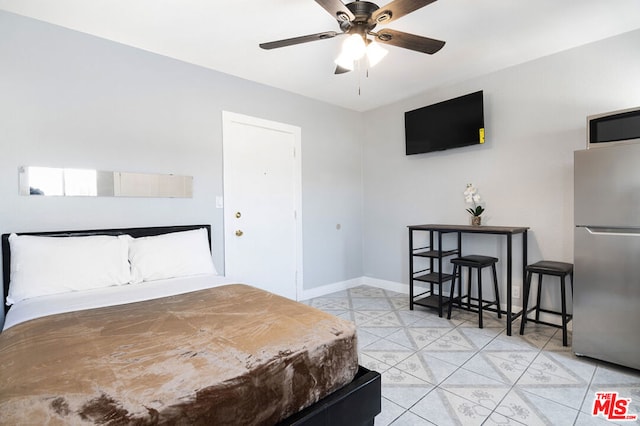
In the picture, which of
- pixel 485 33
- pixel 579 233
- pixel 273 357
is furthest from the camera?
pixel 485 33

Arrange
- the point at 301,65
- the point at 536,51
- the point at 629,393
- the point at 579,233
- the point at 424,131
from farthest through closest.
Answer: the point at 424,131 < the point at 301,65 < the point at 536,51 < the point at 579,233 < the point at 629,393

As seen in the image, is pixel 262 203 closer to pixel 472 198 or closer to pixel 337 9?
pixel 337 9

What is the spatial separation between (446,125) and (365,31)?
196 cm

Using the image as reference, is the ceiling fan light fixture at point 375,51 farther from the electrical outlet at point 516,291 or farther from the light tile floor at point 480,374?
the electrical outlet at point 516,291

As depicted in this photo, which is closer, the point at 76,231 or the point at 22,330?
the point at 22,330

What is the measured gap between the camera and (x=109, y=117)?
8.38 feet

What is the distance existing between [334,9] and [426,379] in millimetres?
2356

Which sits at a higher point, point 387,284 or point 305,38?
point 305,38

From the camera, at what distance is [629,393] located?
188 cm

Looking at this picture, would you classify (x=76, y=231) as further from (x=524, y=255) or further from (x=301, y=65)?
(x=524, y=255)

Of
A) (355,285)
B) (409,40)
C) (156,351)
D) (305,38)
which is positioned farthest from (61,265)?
(355,285)

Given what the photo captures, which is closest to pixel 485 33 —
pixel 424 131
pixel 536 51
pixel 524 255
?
pixel 536 51

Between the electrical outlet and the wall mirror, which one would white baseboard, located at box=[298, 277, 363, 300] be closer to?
the wall mirror

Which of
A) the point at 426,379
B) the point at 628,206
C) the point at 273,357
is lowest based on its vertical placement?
the point at 426,379
